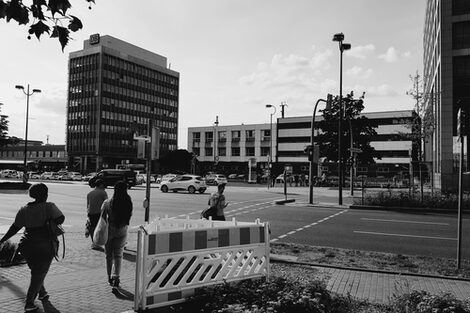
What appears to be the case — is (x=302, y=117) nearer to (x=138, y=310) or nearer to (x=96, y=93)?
(x=96, y=93)

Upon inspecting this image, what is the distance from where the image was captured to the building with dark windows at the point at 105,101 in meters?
107

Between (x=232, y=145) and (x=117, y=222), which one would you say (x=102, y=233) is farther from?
(x=232, y=145)

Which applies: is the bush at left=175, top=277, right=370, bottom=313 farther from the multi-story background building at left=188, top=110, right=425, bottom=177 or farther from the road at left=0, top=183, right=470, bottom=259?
the multi-story background building at left=188, top=110, right=425, bottom=177

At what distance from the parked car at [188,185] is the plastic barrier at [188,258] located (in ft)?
94.4

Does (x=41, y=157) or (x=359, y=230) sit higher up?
(x=41, y=157)

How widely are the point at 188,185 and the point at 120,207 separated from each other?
95.2 feet

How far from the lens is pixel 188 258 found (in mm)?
5664

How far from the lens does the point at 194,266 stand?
5672 millimetres

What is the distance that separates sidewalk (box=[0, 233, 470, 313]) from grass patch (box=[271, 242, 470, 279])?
1.65 feet

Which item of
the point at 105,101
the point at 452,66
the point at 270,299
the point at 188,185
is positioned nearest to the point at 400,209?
the point at 188,185

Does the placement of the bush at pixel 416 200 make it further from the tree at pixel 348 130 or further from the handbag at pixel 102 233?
the tree at pixel 348 130

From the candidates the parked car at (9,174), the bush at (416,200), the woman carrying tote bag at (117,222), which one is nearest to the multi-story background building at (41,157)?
the parked car at (9,174)

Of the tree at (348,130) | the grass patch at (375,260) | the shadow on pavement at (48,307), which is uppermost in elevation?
the tree at (348,130)

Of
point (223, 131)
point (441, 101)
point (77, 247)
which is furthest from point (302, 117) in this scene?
point (77, 247)
